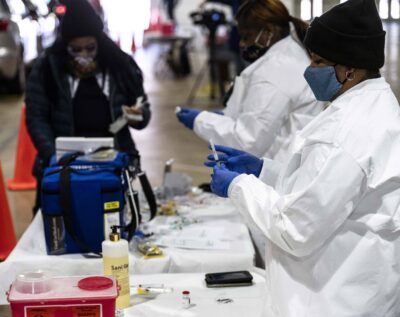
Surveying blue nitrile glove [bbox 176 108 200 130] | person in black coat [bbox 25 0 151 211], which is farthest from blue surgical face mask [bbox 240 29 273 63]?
person in black coat [bbox 25 0 151 211]

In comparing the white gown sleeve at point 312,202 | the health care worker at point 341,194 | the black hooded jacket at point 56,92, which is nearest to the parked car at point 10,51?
the black hooded jacket at point 56,92

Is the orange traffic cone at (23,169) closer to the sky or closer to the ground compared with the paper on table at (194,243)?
closer to the ground

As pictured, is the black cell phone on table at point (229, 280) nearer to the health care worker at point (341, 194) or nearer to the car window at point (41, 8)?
the health care worker at point (341, 194)

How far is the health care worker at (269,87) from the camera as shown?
3.03 metres

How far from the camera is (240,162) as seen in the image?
2496mm

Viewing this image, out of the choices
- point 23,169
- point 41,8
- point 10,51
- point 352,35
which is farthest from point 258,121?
point 10,51

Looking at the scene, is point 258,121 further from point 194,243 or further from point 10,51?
point 10,51

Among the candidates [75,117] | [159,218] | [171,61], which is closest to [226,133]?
[159,218]

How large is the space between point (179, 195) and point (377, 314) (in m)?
1.70

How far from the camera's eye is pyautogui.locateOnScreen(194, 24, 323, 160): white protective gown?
302 cm

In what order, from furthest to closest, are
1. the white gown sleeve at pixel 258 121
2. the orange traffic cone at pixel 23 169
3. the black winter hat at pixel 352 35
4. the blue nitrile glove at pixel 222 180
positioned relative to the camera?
the orange traffic cone at pixel 23 169 → the white gown sleeve at pixel 258 121 → the blue nitrile glove at pixel 222 180 → the black winter hat at pixel 352 35

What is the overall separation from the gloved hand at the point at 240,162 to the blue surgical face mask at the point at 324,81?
0.47 metres

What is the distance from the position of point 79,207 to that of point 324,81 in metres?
1.17

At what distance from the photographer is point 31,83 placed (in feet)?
11.6
